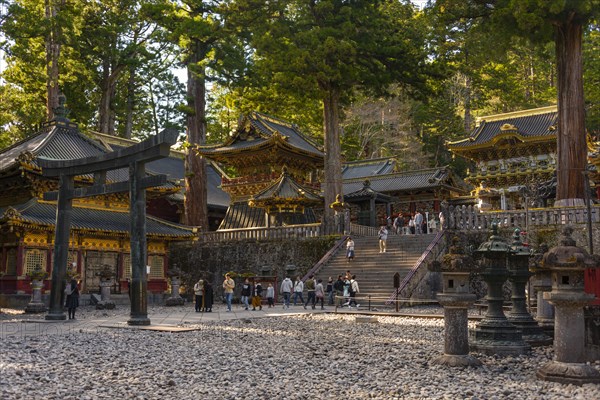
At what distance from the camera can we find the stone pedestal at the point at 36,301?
73.5 feet

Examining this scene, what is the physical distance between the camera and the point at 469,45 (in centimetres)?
2491

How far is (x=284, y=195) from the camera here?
3359 cm

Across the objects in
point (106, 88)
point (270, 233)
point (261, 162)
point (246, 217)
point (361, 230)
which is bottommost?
point (270, 233)

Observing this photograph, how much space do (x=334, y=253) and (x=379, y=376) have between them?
1843cm

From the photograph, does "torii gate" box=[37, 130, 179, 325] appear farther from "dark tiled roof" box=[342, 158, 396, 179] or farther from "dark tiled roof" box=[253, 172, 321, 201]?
"dark tiled roof" box=[342, 158, 396, 179]

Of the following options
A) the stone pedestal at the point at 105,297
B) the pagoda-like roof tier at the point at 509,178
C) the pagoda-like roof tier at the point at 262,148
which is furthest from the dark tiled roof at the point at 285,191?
the pagoda-like roof tier at the point at 509,178

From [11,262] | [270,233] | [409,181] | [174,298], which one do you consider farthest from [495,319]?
[409,181]

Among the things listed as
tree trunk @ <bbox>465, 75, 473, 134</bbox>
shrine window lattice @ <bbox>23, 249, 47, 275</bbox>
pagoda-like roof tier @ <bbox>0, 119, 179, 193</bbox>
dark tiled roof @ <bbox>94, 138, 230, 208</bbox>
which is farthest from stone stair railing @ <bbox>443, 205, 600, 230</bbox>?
tree trunk @ <bbox>465, 75, 473, 134</bbox>

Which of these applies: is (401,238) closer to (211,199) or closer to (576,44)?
(576,44)

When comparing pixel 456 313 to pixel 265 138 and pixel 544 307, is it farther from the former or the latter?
pixel 265 138

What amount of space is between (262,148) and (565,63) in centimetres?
1870

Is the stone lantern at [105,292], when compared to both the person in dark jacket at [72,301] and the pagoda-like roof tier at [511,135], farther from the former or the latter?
the pagoda-like roof tier at [511,135]

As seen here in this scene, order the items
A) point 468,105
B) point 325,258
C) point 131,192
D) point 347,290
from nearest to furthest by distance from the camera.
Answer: point 131,192 → point 347,290 → point 325,258 → point 468,105

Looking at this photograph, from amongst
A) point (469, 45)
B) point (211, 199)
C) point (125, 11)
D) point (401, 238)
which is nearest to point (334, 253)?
→ point (401, 238)
